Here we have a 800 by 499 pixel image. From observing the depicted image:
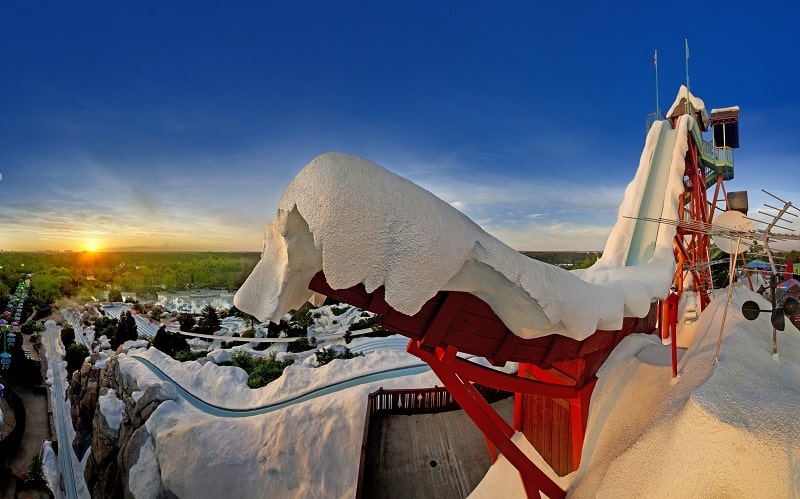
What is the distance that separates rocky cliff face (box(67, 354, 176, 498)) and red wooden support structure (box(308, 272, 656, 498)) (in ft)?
35.5

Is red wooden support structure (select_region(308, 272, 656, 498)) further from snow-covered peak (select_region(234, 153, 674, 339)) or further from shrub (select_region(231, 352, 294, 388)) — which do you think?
shrub (select_region(231, 352, 294, 388))

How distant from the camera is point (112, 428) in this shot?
485 inches

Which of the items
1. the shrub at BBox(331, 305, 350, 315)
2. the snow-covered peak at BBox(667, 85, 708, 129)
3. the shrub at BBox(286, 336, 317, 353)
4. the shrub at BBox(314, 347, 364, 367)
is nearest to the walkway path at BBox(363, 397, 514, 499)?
the snow-covered peak at BBox(667, 85, 708, 129)

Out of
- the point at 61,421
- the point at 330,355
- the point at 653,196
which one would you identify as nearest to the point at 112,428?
the point at 61,421

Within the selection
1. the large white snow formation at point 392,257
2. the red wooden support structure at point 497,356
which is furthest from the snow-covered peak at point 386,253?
the red wooden support structure at point 497,356

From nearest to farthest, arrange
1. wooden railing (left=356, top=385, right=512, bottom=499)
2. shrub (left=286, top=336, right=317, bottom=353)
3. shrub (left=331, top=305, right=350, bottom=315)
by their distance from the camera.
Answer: wooden railing (left=356, top=385, right=512, bottom=499)
shrub (left=286, top=336, right=317, bottom=353)
shrub (left=331, top=305, right=350, bottom=315)

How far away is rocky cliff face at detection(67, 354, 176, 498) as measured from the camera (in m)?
10.3

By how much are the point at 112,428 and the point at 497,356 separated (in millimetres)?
16252

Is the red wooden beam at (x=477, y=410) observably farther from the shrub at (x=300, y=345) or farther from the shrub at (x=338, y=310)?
the shrub at (x=338, y=310)

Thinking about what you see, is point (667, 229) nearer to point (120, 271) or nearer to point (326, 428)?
point (326, 428)

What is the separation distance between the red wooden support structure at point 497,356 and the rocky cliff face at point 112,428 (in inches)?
A: 426

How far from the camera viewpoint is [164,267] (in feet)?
132

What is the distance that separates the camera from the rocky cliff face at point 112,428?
1027cm

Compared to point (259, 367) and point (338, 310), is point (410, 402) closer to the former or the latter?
point (259, 367)
